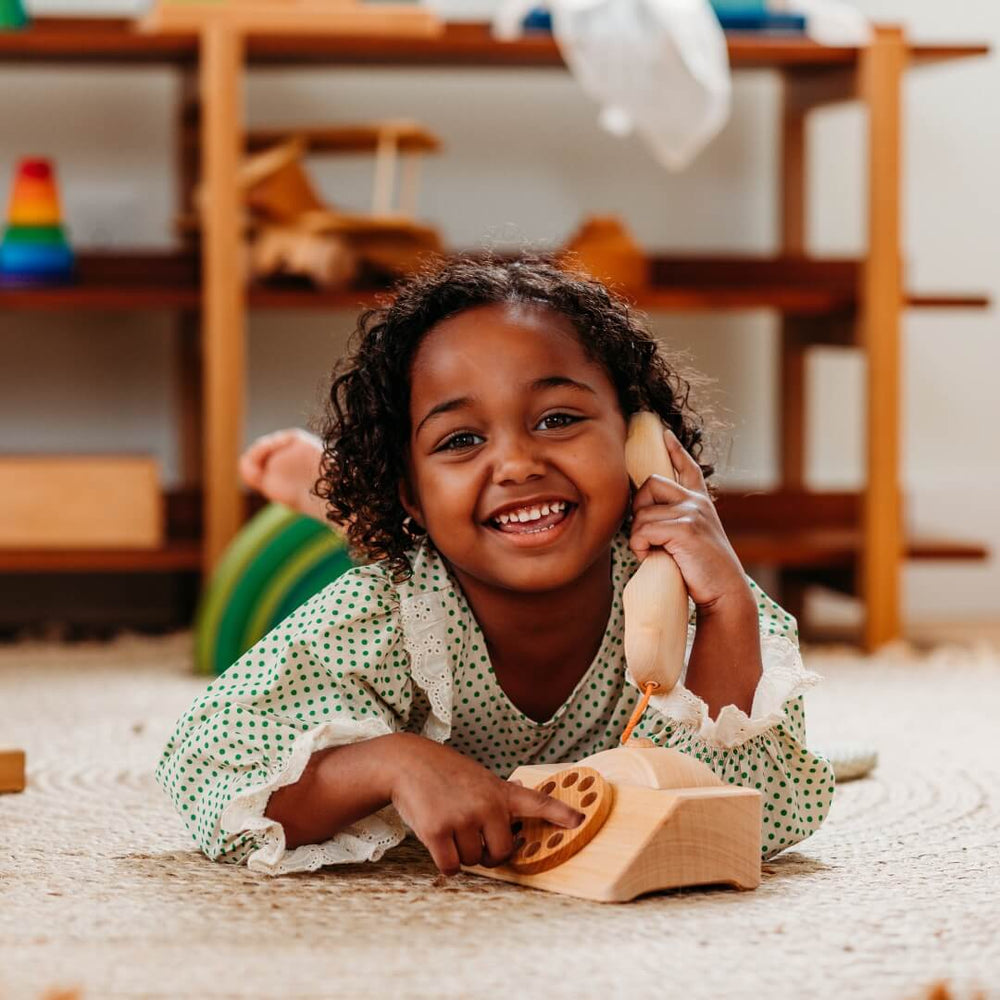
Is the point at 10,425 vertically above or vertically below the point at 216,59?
below

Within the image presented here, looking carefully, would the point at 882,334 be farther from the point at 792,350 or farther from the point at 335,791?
the point at 335,791

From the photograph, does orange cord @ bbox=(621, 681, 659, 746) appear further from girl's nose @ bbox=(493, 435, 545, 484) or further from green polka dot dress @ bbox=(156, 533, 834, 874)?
girl's nose @ bbox=(493, 435, 545, 484)

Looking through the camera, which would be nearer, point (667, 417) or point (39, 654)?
point (667, 417)

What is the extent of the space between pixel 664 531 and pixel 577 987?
38 cm

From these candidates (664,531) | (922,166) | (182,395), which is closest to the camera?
(664,531)

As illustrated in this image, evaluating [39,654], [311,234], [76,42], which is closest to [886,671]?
[311,234]

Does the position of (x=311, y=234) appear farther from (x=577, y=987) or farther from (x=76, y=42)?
(x=577, y=987)

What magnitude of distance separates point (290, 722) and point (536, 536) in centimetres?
20

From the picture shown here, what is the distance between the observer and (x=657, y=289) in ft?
8.25

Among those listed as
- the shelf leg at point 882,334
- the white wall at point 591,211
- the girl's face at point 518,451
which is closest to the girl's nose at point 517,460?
the girl's face at point 518,451

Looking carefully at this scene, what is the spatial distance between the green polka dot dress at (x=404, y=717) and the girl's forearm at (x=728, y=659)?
14 mm

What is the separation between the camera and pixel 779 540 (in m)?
2.48

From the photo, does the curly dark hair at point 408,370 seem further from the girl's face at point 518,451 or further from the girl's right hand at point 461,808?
the girl's right hand at point 461,808

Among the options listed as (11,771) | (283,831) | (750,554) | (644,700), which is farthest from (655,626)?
(750,554)
